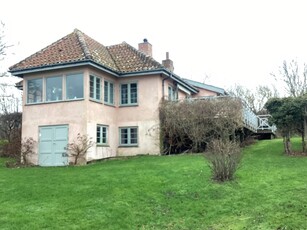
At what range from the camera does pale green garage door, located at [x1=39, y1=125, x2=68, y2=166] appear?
21.0m

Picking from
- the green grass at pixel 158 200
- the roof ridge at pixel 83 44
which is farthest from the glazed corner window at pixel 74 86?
the green grass at pixel 158 200

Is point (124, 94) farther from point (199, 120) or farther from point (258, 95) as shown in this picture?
point (258, 95)

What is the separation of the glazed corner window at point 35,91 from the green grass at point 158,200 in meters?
7.39

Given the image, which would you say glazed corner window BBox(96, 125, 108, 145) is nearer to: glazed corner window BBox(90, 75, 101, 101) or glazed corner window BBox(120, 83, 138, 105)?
glazed corner window BBox(90, 75, 101, 101)

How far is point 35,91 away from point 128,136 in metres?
6.24

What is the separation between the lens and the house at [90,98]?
69.0 ft

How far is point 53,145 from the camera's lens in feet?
69.9

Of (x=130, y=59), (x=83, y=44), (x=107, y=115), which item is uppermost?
(x=83, y=44)

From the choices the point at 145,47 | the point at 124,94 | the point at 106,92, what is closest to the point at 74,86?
the point at 106,92

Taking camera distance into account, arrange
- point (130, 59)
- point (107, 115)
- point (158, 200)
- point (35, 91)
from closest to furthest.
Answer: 1. point (158, 200)
2. point (35, 91)
3. point (107, 115)
4. point (130, 59)

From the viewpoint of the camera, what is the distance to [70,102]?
69.5 ft

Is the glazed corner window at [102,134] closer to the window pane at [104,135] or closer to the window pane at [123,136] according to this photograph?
the window pane at [104,135]

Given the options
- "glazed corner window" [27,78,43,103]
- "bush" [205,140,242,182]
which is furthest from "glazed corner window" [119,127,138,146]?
"bush" [205,140,242,182]

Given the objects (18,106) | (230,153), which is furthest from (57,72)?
(18,106)
